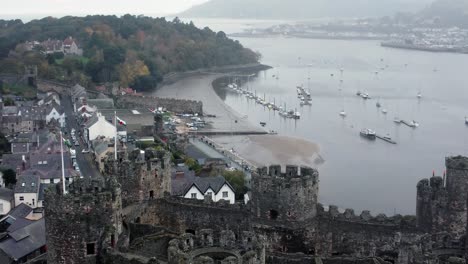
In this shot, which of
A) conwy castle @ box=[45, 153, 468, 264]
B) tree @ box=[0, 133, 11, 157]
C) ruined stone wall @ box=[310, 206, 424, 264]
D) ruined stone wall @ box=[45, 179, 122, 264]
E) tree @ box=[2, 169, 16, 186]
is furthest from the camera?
tree @ box=[0, 133, 11, 157]

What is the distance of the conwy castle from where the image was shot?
14438 millimetres

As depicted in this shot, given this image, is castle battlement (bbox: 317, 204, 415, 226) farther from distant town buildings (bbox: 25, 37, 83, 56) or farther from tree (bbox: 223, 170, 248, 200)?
distant town buildings (bbox: 25, 37, 83, 56)

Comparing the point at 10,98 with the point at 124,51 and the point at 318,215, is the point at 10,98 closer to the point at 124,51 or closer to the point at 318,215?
the point at 124,51

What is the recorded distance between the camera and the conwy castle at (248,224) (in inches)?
568

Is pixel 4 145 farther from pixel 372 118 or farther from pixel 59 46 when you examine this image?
pixel 59 46

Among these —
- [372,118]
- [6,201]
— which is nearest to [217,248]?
[6,201]

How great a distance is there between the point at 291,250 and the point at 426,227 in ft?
13.0

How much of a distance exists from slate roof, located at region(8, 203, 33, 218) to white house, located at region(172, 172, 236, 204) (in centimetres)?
669

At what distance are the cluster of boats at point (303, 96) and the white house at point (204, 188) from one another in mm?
50251

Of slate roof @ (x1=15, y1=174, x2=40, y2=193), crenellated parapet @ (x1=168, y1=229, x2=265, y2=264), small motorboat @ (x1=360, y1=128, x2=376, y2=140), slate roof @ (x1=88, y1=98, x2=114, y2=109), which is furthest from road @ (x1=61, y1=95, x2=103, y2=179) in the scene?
small motorboat @ (x1=360, y1=128, x2=376, y2=140)

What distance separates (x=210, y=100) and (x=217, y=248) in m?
68.3

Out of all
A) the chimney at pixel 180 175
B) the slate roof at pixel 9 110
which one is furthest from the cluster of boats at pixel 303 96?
the chimney at pixel 180 175

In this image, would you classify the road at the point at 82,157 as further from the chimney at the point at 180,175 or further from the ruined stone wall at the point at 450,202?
the ruined stone wall at the point at 450,202

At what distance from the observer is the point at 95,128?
46.8m
